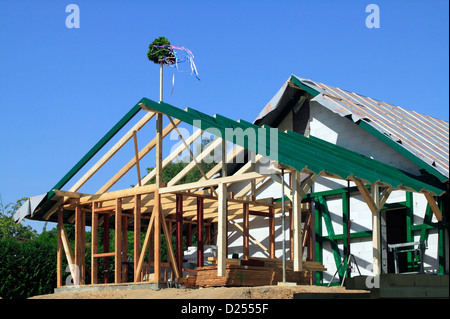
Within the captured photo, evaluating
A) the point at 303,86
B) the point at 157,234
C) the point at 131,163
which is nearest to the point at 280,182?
the point at 157,234

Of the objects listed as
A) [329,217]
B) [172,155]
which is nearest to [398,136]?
[329,217]

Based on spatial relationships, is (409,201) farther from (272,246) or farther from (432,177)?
(272,246)

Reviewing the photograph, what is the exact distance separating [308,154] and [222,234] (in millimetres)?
2514

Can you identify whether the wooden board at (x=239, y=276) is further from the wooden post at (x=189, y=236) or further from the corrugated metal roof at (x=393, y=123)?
the wooden post at (x=189, y=236)

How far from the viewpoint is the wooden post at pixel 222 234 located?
1431cm

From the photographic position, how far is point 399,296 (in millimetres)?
11891

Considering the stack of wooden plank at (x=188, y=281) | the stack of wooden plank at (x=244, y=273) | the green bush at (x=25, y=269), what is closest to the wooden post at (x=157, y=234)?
the stack of wooden plank at (x=188, y=281)

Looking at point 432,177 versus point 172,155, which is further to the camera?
point 172,155

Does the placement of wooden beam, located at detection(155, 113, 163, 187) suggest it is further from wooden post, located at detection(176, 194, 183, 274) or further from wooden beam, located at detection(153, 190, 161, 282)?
wooden post, located at detection(176, 194, 183, 274)

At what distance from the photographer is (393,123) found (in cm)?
1948

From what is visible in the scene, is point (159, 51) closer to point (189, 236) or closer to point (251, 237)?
point (251, 237)

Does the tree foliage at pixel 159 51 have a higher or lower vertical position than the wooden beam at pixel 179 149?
higher

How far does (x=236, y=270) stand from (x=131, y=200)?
5.93 meters

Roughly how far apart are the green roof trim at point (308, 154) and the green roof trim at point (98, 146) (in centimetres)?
69
